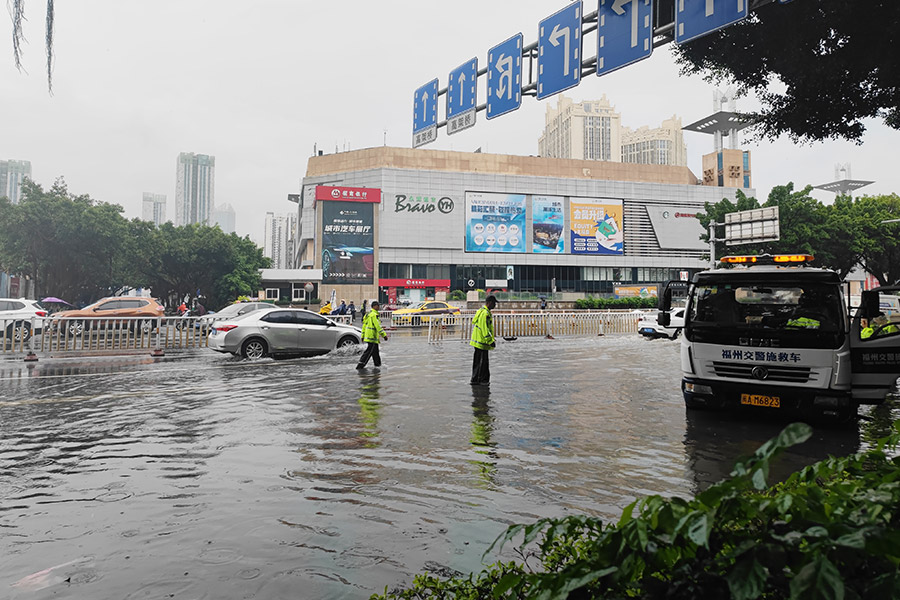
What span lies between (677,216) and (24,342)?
72.0 m

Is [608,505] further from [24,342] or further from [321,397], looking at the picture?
[24,342]

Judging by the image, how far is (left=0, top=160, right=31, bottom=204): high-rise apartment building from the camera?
188ft

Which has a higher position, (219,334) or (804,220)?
(804,220)

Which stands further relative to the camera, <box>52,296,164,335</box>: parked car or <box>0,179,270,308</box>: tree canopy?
<box>0,179,270,308</box>: tree canopy

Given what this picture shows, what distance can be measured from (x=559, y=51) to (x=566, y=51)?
208mm

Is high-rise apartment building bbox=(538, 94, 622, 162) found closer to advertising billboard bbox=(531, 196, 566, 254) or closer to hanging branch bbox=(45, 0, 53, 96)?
advertising billboard bbox=(531, 196, 566, 254)

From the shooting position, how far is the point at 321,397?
9.62m

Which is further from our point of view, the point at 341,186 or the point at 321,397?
the point at 341,186

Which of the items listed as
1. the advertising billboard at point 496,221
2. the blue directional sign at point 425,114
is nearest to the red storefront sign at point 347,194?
the advertising billboard at point 496,221

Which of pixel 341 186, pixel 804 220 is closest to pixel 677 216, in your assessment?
pixel 804 220

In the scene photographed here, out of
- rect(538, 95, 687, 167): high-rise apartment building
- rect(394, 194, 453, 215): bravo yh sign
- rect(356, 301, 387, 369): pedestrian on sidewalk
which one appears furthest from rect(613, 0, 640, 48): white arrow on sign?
rect(538, 95, 687, 167): high-rise apartment building

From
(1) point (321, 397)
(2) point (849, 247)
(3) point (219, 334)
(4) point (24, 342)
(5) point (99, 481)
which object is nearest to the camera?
(5) point (99, 481)

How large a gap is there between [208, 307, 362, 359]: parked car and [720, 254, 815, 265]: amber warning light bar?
11.3 metres

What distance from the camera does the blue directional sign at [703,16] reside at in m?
7.70
